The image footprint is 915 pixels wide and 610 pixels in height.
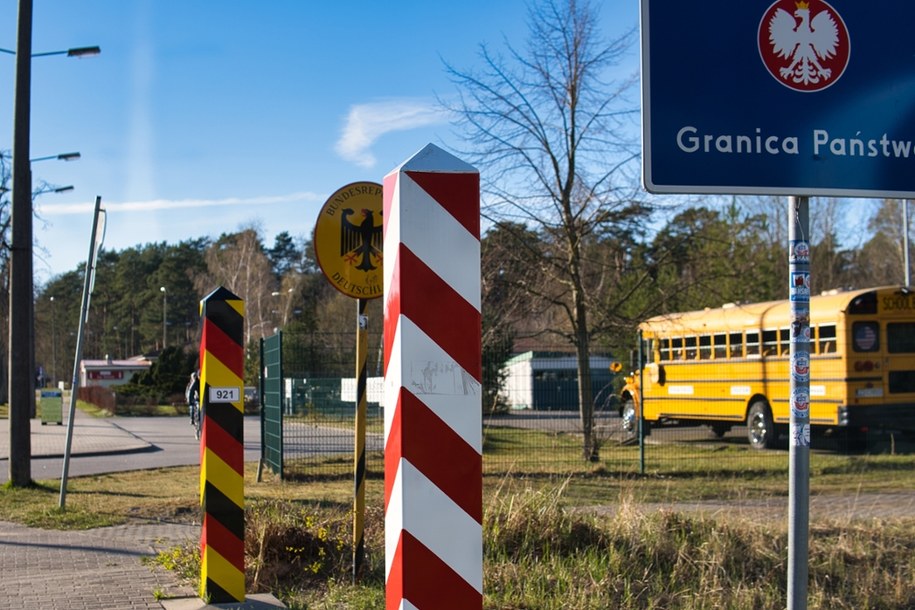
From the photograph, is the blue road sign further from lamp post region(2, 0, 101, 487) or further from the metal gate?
lamp post region(2, 0, 101, 487)

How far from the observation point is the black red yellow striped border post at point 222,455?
598 centimetres

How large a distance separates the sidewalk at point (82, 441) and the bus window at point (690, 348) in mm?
12240

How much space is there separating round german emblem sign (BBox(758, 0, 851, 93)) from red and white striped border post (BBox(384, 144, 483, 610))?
4.73 ft

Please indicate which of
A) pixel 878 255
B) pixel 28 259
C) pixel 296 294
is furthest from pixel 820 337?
pixel 296 294

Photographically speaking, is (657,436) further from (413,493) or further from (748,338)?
(413,493)

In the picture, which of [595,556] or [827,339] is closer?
[595,556]

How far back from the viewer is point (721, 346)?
69.4 ft

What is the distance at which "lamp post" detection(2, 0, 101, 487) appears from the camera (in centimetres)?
1270

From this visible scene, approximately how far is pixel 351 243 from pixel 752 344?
1495 cm

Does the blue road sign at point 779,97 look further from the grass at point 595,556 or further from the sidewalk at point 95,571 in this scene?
the sidewalk at point 95,571

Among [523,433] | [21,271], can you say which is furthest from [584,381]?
[21,271]

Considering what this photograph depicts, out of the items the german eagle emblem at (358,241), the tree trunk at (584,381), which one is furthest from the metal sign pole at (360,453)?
the tree trunk at (584,381)

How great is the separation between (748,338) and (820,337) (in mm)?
1978

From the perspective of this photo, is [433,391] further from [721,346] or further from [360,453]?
[721,346]
